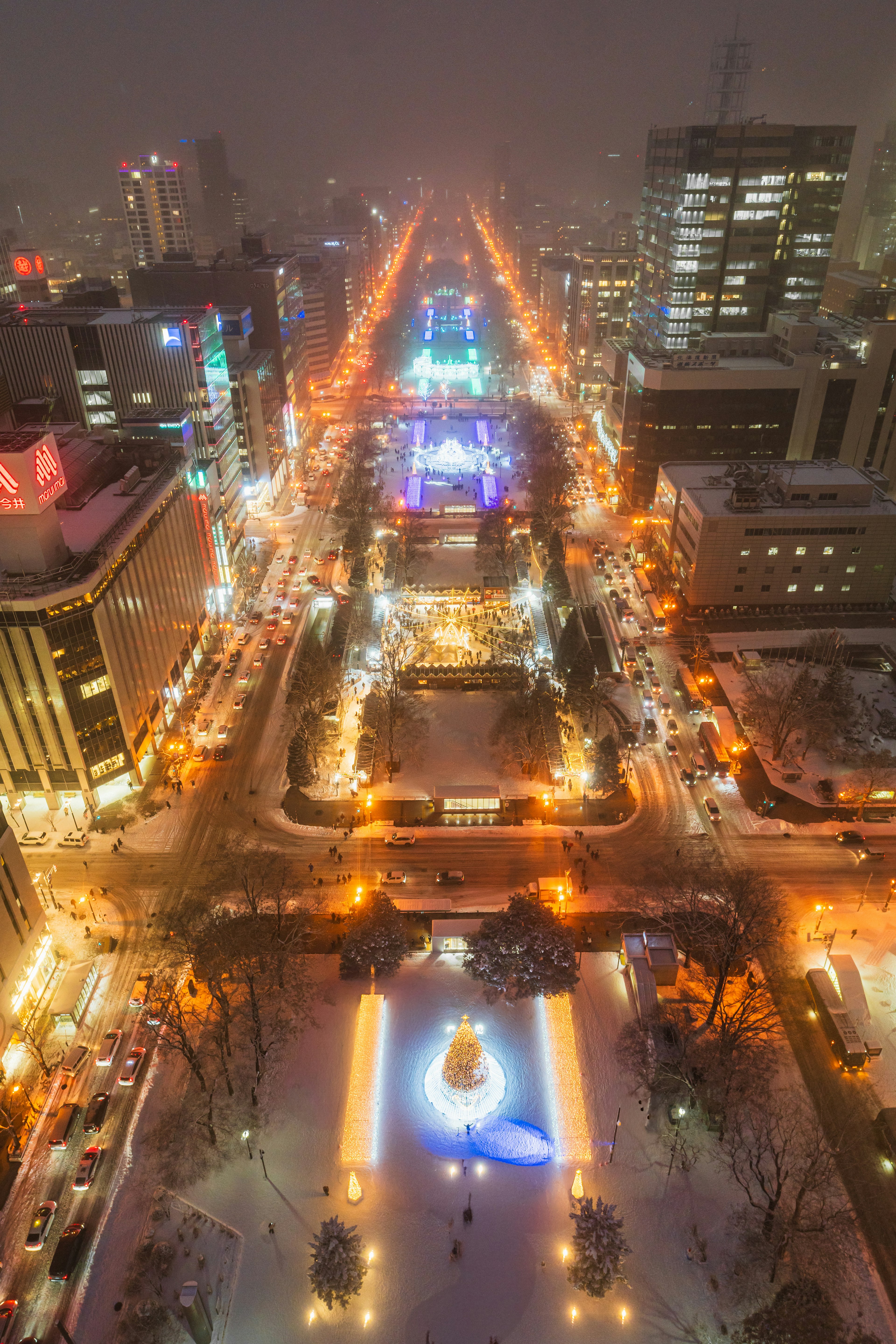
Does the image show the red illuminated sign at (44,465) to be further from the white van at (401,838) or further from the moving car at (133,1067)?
the moving car at (133,1067)

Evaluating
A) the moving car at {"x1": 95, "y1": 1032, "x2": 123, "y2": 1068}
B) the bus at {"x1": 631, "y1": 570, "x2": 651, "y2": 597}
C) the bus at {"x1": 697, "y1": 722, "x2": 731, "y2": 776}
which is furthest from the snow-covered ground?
the bus at {"x1": 631, "y1": 570, "x2": 651, "y2": 597}

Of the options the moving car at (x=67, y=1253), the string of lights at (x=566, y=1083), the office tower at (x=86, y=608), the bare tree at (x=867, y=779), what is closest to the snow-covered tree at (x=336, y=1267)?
the moving car at (x=67, y=1253)

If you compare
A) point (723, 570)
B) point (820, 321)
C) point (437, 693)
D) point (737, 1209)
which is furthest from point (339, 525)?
point (737, 1209)

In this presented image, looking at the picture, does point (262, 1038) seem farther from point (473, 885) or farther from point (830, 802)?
point (830, 802)

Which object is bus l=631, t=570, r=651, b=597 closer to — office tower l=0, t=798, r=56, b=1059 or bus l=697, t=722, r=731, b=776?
bus l=697, t=722, r=731, b=776

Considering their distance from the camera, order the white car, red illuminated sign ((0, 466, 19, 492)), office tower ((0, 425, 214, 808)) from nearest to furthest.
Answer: red illuminated sign ((0, 466, 19, 492)), office tower ((0, 425, 214, 808)), the white car
